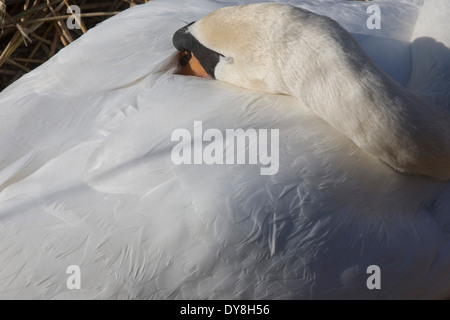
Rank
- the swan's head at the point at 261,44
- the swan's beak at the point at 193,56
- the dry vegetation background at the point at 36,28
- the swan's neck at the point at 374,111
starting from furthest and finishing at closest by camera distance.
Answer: the dry vegetation background at the point at 36,28 → the swan's beak at the point at 193,56 → the swan's head at the point at 261,44 → the swan's neck at the point at 374,111

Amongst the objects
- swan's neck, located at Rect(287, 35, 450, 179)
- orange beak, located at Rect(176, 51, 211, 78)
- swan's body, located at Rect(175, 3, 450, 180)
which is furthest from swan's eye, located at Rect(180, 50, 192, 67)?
swan's neck, located at Rect(287, 35, 450, 179)

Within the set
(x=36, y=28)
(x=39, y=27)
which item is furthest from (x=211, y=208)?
(x=39, y=27)

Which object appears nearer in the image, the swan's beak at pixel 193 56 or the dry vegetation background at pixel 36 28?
the swan's beak at pixel 193 56

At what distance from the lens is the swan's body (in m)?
2.41

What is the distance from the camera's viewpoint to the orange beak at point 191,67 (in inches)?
115

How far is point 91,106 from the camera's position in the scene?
2891mm

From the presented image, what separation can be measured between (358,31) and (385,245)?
0.91 metres

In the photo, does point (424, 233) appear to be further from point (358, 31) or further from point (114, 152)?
point (114, 152)

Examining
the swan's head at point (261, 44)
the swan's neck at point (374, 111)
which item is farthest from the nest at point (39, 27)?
the swan's neck at point (374, 111)

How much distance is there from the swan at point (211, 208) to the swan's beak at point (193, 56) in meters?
0.05

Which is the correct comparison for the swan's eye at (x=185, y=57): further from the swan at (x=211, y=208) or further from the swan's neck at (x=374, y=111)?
the swan's neck at (x=374, y=111)

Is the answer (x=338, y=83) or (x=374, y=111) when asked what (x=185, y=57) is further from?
(x=374, y=111)

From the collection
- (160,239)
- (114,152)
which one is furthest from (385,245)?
(114,152)

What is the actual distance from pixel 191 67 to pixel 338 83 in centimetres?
72
